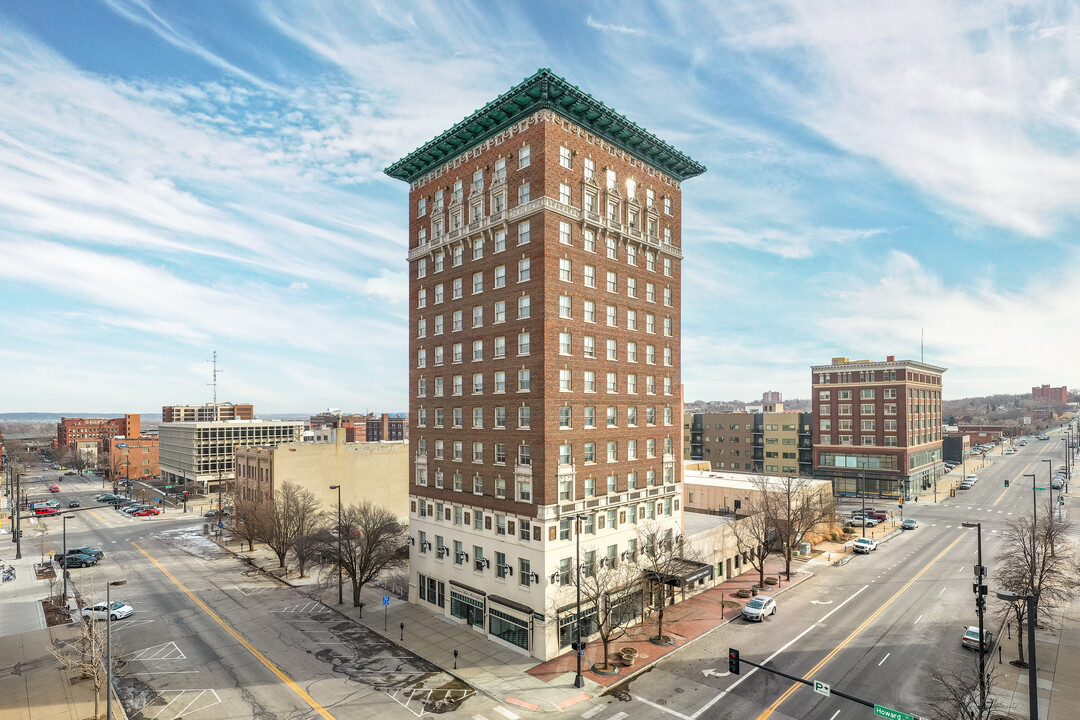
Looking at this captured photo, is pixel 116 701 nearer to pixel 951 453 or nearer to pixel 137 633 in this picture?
pixel 137 633

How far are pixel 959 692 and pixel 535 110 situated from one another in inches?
1648

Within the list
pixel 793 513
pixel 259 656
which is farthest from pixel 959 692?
pixel 259 656

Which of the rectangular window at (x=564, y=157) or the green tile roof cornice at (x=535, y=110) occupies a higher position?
the green tile roof cornice at (x=535, y=110)

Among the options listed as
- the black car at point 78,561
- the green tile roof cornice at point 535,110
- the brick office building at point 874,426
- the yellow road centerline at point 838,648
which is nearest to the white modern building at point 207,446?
the black car at point 78,561

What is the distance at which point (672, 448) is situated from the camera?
4847 cm

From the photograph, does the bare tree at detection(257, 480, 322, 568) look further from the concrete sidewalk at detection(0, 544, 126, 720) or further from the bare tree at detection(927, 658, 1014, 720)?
the bare tree at detection(927, 658, 1014, 720)

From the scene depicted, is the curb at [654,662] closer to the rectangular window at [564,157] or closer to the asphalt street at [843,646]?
the asphalt street at [843,646]

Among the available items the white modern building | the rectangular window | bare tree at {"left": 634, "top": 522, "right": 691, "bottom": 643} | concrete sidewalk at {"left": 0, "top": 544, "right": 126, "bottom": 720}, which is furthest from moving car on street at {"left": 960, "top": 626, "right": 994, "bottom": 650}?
the white modern building

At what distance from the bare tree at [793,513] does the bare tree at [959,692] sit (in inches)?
706

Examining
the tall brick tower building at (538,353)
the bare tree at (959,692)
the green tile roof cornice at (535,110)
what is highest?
the green tile roof cornice at (535,110)

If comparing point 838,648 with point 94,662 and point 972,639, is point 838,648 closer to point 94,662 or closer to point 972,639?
point 972,639

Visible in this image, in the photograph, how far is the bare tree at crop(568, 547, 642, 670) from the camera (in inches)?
1406

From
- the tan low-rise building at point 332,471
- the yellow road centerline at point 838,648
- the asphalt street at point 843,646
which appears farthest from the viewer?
the tan low-rise building at point 332,471

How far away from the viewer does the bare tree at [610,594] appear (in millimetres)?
35719
